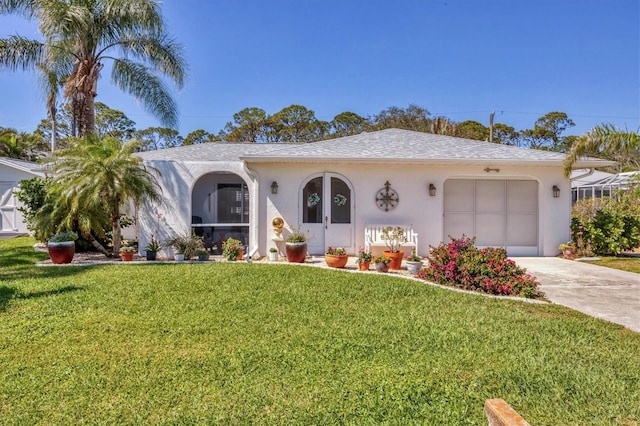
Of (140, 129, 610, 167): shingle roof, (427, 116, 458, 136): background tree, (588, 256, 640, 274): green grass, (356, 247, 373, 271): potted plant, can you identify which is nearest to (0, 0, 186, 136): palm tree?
(140, 129, 610, 167): shingle roof

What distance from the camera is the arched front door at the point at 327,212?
1147cm

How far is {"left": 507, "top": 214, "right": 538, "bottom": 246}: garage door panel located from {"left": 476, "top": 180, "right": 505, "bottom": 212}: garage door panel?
0.60m

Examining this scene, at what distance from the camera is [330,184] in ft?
37.7

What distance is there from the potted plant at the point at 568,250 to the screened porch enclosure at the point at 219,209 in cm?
1012

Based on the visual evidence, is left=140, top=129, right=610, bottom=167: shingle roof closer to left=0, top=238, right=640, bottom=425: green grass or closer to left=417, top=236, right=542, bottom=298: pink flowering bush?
left=417, top=236, right=542, bottom=298: pink flowering bush

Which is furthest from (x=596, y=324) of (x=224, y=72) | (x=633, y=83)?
(x=224, y=72)

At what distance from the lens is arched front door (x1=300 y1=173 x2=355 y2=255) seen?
452 inches

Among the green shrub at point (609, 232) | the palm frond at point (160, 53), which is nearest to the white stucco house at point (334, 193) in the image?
the green shrub at point (609, 232)

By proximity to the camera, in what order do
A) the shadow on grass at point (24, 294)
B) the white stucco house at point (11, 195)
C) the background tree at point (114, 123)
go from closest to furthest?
the shadow on grass at point (24, 294)
the white stucco house at point (11, 195)
the background tree at point (114, 123)

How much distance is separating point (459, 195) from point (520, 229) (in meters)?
2.47

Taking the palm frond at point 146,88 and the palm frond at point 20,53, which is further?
the palm frond at point 146,88

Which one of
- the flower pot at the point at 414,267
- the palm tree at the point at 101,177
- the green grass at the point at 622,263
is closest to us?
the flower pot at the point at 414,267

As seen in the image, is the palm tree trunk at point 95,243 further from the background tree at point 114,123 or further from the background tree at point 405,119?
the background tree at point 114,123

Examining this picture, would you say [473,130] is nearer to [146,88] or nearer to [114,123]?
[146,88]
